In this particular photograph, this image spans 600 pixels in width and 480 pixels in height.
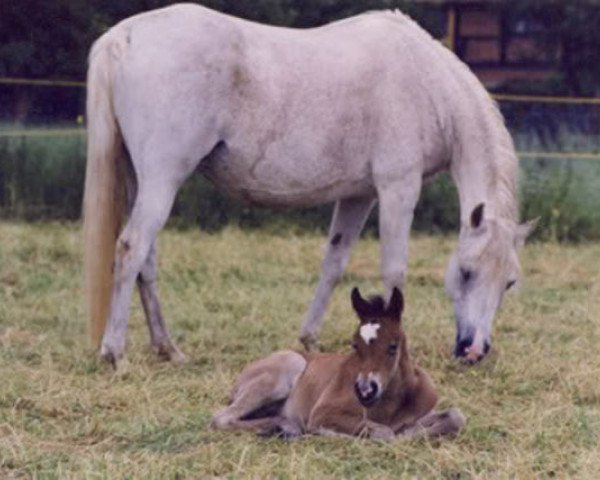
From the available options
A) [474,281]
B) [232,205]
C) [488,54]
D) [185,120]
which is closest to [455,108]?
[474,281]

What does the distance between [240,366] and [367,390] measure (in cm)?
201

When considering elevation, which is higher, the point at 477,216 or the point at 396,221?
the point at 477,216

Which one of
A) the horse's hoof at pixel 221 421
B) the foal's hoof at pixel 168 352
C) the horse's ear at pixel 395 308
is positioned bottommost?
the foal's hoof at pixel 168 352

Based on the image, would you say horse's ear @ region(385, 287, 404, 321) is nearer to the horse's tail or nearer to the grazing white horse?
the grazing white horse

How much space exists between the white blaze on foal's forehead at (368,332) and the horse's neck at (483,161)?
2.12 metres

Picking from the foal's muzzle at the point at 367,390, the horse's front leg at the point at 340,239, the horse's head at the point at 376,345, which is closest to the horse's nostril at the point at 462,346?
the horse's front leg at the point at 340,239

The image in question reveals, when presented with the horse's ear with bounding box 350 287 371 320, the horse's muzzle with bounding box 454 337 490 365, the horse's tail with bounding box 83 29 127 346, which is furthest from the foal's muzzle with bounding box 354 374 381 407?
the horse's tail with bounding box 83 29 127 346

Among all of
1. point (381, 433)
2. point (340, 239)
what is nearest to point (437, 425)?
point (381, 433)

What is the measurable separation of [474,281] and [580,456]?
2036 mm

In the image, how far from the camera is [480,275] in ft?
21.5

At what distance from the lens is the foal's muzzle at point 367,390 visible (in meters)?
4.55

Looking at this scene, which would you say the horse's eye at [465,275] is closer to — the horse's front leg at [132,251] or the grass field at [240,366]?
the grass field at [240,366]

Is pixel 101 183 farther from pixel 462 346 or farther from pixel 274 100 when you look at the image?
pixel 462 346

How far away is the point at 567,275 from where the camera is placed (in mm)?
10086
